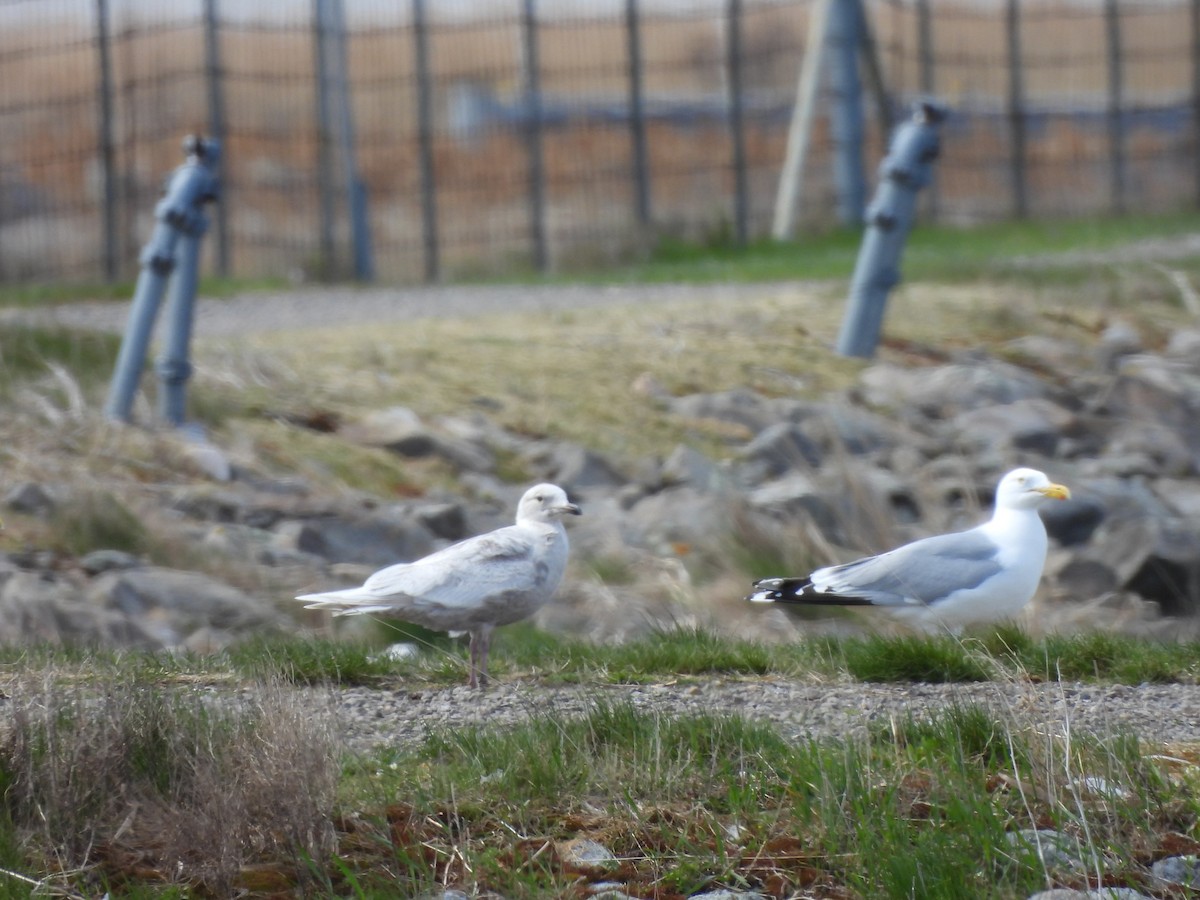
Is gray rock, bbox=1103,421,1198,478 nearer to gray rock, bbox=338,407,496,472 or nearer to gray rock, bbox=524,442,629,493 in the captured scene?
gray rock, bbox=524,442,629,493

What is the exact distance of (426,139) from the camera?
20.1m

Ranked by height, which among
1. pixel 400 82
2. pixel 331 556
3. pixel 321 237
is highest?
pixel 400 82

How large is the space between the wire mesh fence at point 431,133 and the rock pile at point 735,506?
8.52 metres

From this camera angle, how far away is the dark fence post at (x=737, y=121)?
20469 mm

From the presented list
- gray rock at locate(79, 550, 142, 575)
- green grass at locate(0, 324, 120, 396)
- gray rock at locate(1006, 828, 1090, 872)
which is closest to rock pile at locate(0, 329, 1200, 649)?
gray rock at locate(79, 550, 142, 575)

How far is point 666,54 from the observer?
21219 mm

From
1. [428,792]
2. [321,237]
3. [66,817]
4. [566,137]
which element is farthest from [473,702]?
[566,137]

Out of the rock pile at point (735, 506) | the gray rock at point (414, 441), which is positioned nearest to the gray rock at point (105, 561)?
the rock pile at point (735, 506)

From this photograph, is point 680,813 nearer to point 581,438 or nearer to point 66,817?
point 66,817

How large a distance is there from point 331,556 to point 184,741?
171 inches

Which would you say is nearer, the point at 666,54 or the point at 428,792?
the point at 428,792

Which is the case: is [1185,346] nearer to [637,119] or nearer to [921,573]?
[921,573]

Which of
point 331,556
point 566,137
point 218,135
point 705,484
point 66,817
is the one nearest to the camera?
point 66,817

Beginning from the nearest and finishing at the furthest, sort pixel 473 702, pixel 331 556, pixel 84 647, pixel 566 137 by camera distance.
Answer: pixel 473 702 → pixel 84 647 → pixel 331 556 → pixel 566 137
